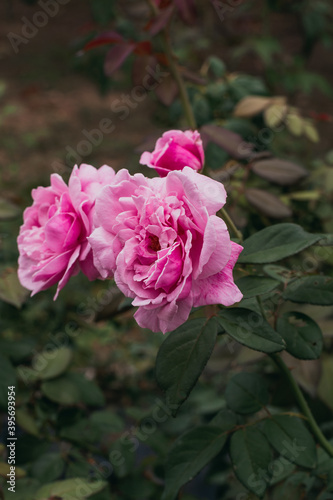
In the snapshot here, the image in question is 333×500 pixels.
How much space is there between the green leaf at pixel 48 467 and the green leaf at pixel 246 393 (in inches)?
15.3

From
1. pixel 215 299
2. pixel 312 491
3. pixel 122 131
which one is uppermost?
pixel 215 299

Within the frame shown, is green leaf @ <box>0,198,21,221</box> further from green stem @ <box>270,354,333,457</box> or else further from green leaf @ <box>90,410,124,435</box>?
green stem @ <box>270,354,333,457</box>

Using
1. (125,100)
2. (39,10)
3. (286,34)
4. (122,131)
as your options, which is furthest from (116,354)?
(39,10)

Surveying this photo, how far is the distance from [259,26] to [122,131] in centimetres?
110

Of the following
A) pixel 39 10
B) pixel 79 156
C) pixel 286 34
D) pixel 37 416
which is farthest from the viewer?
pixel 39 10

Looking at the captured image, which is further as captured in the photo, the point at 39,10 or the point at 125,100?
the point at 39,10

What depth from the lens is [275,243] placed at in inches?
27.9

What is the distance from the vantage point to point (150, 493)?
44.6 inches

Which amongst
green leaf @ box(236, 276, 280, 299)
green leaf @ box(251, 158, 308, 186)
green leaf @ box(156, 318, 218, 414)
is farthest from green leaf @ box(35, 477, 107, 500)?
green leaf @ box(251, 158, 308, 186)

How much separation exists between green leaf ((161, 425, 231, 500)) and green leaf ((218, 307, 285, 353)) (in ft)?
0.78

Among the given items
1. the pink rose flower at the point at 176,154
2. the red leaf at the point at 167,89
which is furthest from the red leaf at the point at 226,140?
the pink rose flower at the point at 176,154

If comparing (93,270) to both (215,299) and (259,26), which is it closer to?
(215,299)

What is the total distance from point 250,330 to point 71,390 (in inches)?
23.1

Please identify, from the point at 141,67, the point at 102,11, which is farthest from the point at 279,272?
the point at 102,11
